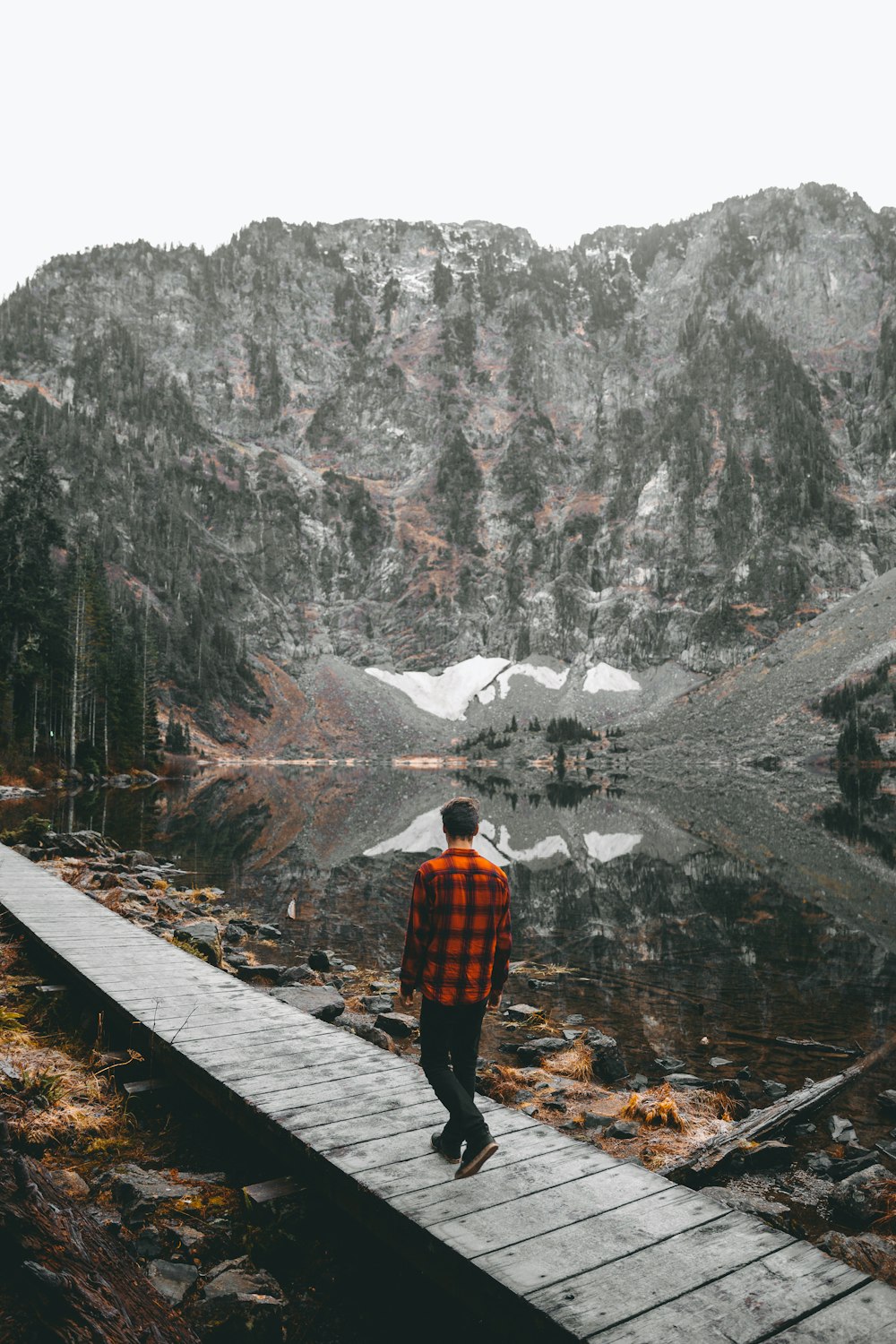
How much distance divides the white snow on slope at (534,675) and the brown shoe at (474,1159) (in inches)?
6514

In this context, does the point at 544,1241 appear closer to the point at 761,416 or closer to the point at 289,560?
the point at 289,560

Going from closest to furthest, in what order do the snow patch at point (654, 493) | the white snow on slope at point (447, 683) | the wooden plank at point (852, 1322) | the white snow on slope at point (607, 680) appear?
the wooden plank at point (852, 1322) < the white snow on slope at point (607, 680) < the white snow on slope at point (447, 683) < the snow patch at point (654, 493)

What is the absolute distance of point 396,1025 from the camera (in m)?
11.2

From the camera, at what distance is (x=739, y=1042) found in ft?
39.9

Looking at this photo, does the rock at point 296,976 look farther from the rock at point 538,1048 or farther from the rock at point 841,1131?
the rock at point 841,1131

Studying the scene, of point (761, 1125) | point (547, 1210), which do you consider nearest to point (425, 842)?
point (761, 1125)

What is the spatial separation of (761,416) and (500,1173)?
210687 millimetres

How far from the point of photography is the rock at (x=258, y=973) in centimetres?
1360

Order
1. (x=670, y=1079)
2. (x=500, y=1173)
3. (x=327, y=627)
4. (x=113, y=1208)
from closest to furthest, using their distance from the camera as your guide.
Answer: (x=500, y=1173) < (x=113, y=1208) < (x=670, y=1079) < (x=327, y=627)

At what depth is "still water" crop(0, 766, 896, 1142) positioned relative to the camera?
514 inches

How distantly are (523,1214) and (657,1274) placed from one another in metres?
0.91

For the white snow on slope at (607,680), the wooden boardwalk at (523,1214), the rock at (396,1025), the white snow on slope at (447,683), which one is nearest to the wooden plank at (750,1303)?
the wooden boardwalk at (523,1214)

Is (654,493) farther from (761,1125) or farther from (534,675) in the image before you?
(761,1125)

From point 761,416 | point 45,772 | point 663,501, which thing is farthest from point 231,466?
point 45,772
